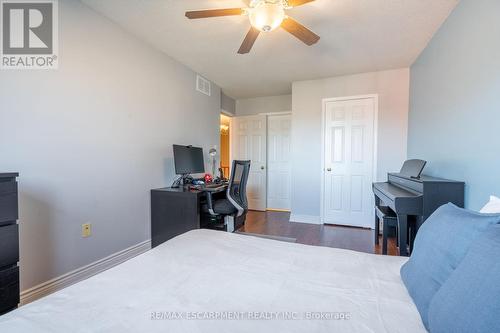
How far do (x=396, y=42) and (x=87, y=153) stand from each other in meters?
3.40

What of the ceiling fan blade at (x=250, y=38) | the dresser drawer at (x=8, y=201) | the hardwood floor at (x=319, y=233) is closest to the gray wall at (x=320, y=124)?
the hardwood floor at (x=319, y=233)

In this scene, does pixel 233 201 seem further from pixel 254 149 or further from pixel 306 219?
pixel 254 149

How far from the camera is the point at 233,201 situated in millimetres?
2648

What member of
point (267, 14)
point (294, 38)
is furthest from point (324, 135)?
point (267, 14)

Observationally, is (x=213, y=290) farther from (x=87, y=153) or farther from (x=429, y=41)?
(x=429, y=41)

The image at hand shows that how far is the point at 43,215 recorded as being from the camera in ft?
5.56

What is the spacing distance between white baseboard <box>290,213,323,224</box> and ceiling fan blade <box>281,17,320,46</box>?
2765mm

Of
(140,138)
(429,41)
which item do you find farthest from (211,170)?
(429,41)

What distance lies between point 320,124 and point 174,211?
264 centimetres

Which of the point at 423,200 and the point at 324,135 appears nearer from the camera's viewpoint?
the point at 423,200

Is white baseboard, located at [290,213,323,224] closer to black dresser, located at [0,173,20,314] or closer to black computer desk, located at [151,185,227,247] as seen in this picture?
black computer desk, located at [151,185,227,247]

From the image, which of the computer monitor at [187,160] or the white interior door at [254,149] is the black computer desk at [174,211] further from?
the white interior door at [254,149]

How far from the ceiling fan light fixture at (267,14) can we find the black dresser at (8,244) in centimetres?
182

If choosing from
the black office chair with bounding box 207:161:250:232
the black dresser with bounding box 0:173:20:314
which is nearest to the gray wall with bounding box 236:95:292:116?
the black office chair with bounding box 207:161:250:232
